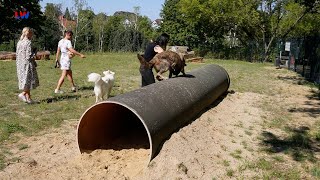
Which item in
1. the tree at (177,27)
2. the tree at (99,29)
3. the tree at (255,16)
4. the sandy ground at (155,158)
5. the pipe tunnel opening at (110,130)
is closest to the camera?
the sandy ground at (155,158)

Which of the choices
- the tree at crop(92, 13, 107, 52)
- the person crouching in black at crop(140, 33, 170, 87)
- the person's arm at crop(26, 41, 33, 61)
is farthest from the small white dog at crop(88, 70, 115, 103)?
the tree at crop(92, 13, 107, 52)

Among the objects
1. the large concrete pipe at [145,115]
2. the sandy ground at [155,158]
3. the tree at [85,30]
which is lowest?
the sandy ground at [155,158]

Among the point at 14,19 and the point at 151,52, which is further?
the point at 14,19

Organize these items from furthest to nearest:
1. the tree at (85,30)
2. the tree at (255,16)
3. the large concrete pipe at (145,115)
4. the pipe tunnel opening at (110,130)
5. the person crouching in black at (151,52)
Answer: the tree at (85,30) < the tree at (255,16) < the person crouching in black at (151,52) < the pipe tunnel opening at (110,130) < the large concrete pipe at (145,115)

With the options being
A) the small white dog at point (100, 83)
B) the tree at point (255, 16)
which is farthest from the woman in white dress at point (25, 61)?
the tree at point (255, 16)

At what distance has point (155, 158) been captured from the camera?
5234 millimetres

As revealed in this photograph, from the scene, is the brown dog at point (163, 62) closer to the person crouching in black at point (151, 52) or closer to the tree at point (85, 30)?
the person crouching in black at point (151, 52)

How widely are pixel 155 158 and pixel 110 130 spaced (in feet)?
5.91

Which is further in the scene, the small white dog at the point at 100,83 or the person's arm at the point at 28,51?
the person's arm at the point at 28,51

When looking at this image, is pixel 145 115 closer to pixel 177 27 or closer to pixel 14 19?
pixel 14 19

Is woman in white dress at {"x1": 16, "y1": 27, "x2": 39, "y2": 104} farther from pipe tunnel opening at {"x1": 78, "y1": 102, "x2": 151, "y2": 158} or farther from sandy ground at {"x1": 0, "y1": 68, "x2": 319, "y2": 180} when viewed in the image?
pipe tunnel opening at {"x1": 78, "y1": 102, "x2": 151, "y2": 158}

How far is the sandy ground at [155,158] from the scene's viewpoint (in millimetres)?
5062

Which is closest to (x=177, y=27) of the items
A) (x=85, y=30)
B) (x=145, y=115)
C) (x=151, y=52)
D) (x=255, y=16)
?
(x=85, y=30)

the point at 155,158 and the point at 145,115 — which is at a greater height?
the point at 145,115
